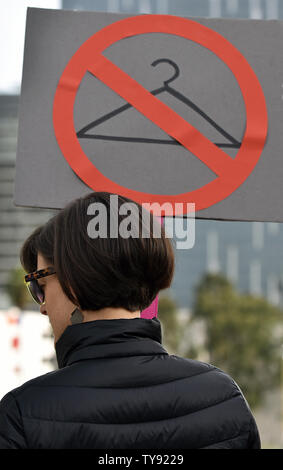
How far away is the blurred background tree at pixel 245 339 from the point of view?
118ft

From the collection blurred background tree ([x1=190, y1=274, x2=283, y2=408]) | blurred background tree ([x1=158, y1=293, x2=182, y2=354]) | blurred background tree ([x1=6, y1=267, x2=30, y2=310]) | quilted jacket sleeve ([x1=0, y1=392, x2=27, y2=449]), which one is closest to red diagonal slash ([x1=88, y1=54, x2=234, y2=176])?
quilted jacket sleeve ([x1=0, y1=392, x2=27, y2=449])


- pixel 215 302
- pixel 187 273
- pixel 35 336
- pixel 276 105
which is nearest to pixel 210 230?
pixel 187 273

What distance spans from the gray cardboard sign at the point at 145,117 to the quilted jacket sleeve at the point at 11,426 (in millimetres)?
816

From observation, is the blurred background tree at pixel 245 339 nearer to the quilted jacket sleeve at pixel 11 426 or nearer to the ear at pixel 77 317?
the ear at pixel 77 317

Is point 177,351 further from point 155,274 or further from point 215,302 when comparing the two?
point 155,274

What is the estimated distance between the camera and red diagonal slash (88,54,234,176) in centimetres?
204

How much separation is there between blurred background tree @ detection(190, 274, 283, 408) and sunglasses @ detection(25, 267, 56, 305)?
112ft

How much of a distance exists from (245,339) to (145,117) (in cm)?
3486

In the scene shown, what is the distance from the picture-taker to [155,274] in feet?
4.65

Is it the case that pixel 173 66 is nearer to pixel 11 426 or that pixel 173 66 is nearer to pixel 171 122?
pixel 171 122

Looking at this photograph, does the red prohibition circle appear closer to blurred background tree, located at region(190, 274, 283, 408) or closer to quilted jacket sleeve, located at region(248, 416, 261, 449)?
quilted jacket sleeve, located at region(248, 416, 261, 449)

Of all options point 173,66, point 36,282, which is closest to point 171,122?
point 173,66

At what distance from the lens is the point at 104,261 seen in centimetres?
136
